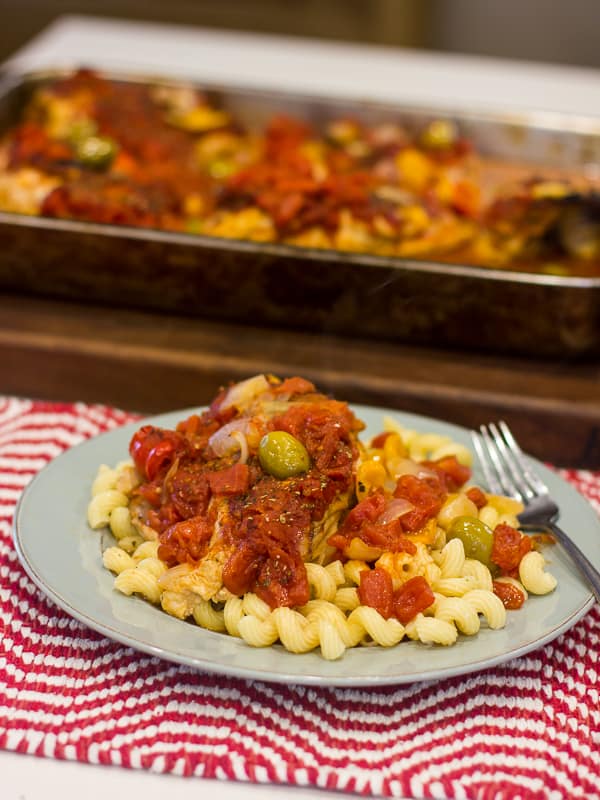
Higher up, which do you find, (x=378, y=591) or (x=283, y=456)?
(x=283, y=456)

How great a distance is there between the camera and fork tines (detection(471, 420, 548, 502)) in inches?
77.4

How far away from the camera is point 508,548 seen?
1.77m

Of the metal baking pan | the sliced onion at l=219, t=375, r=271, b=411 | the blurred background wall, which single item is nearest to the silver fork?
the metal baking pan

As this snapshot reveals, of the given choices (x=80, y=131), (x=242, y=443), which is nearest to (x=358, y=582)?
(x=242, y=443)

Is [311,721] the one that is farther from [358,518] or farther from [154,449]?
[154,449]

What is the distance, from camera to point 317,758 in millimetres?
1510

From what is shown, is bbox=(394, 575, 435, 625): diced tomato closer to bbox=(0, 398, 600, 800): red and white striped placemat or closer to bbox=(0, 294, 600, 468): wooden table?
bbox=(0, 398, 600, 800): red and white striped placemat

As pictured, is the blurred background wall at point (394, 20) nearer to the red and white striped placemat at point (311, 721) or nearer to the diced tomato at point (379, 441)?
the diced tomato at point (379, 441)

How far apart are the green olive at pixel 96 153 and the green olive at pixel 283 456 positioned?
1.59 meters

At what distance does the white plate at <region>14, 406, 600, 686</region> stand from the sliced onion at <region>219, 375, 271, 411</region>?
0.28 meters

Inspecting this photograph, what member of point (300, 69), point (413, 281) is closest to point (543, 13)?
point (300, 69)

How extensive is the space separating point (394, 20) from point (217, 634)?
196 inches

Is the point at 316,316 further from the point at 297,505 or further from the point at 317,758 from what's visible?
the point at 317,758

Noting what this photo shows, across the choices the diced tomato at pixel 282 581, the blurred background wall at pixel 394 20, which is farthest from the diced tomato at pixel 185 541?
the blurred background wall at pixel 394 20
